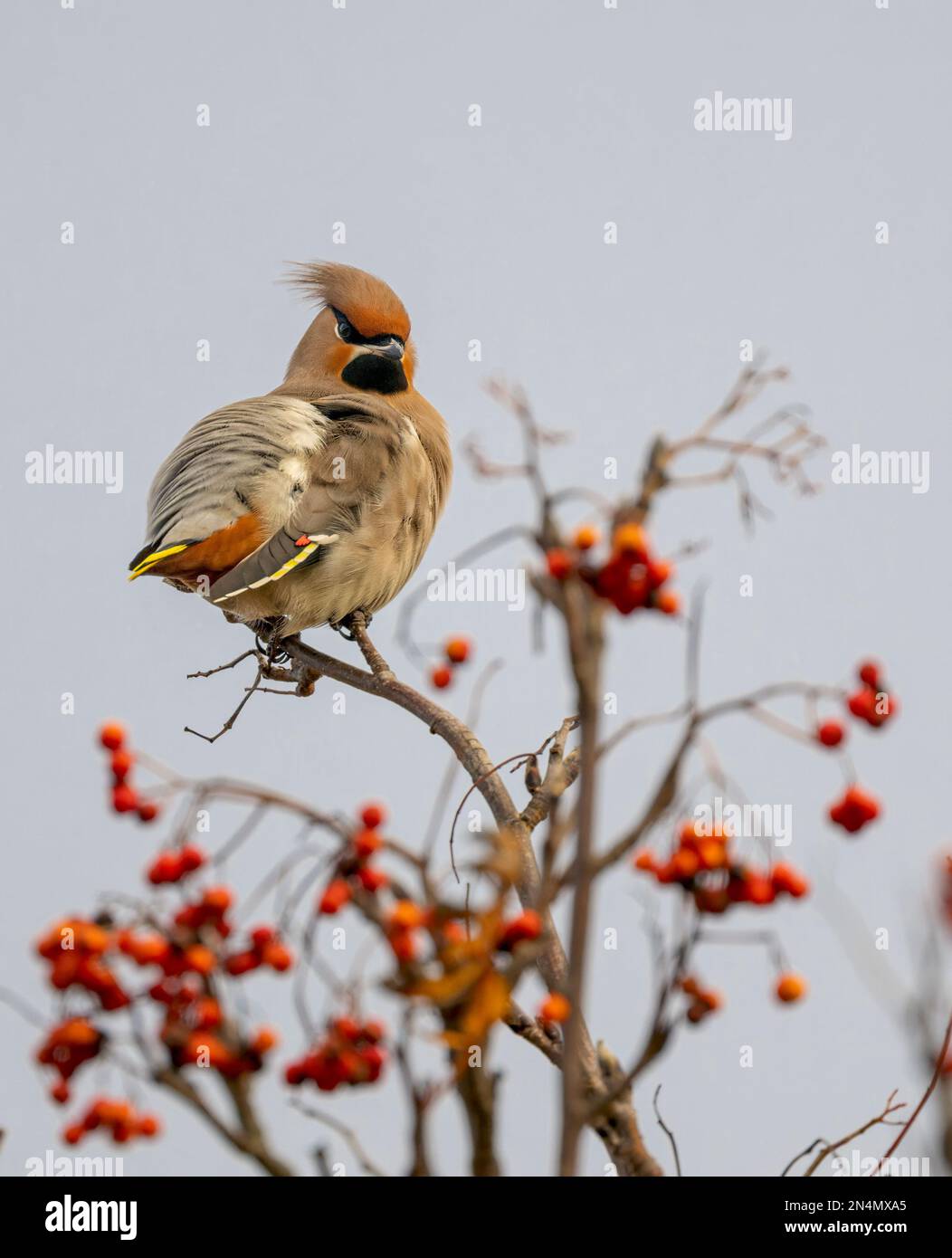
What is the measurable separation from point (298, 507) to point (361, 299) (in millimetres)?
1165

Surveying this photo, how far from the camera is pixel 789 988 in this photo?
49.5 inches

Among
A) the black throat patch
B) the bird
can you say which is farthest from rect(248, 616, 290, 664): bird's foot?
the black throat patch

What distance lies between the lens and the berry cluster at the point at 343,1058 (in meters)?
1.17

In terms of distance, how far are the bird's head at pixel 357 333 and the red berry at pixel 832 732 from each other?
3.56 m

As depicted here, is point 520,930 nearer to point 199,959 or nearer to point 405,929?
point 405,929

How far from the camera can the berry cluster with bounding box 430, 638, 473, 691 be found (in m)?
1.44

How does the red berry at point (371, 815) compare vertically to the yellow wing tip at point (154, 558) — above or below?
below

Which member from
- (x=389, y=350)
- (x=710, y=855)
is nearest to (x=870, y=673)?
(x=710, y=855)

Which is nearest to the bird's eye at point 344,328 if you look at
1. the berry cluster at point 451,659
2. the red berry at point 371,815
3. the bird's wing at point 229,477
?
the bird's wing at point 229,477

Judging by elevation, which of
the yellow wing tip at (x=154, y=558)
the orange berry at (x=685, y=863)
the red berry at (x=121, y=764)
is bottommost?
the orange berry at (x=685, y=863)

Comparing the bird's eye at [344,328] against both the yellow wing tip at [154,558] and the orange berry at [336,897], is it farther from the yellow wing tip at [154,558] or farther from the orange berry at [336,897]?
the orange berry at [336,897]

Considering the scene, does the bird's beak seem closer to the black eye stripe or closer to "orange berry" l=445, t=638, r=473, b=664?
the black eye stripe

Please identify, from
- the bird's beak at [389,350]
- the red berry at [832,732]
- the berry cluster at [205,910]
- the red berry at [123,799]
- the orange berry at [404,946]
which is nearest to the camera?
the orange berry at [404,946]
